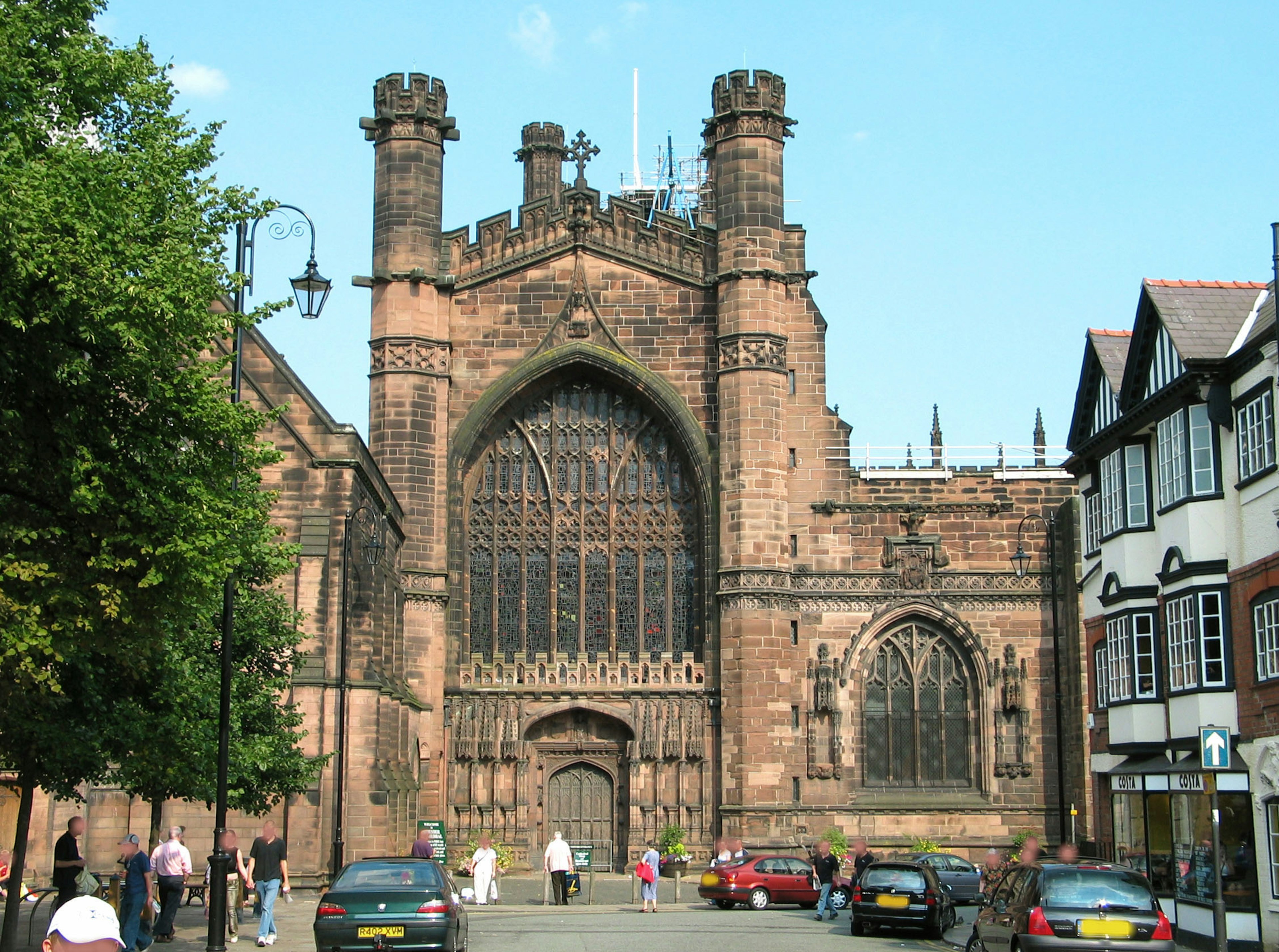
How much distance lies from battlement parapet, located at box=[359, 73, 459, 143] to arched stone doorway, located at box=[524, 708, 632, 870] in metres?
15.0

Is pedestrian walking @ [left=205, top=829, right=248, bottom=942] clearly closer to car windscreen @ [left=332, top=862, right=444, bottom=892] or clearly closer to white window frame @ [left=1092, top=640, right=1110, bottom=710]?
car windscreen @ [left=332, top=862, right=444, bottom=892]

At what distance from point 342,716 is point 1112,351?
15.9m

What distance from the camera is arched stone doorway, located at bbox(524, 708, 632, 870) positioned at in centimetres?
4125

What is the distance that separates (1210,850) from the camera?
2361 centimetres

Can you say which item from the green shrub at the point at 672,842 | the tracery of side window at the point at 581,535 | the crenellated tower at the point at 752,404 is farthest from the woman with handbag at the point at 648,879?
the tracery of side window at the point at 581,535

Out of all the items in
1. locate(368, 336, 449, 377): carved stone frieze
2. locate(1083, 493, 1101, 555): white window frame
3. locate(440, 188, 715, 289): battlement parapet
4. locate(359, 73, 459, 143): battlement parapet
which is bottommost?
locate(1083, 493, 1101, 555): white window frame

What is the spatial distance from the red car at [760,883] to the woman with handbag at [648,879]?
179cm

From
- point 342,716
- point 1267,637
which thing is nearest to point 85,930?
point 1267,637

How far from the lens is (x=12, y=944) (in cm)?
1744

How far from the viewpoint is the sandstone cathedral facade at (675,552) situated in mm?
40438

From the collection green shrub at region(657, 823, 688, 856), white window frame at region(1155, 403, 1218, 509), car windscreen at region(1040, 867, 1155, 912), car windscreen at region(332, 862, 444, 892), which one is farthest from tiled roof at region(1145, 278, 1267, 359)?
green shrub at region(657, 823, 688, 856)

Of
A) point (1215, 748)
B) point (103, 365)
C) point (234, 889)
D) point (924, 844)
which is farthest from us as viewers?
point (924, 844)

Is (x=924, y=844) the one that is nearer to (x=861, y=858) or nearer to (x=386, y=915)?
(x=861, y=858)

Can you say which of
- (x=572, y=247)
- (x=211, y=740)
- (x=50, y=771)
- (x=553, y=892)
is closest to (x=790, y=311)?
(x=572, y=247)
